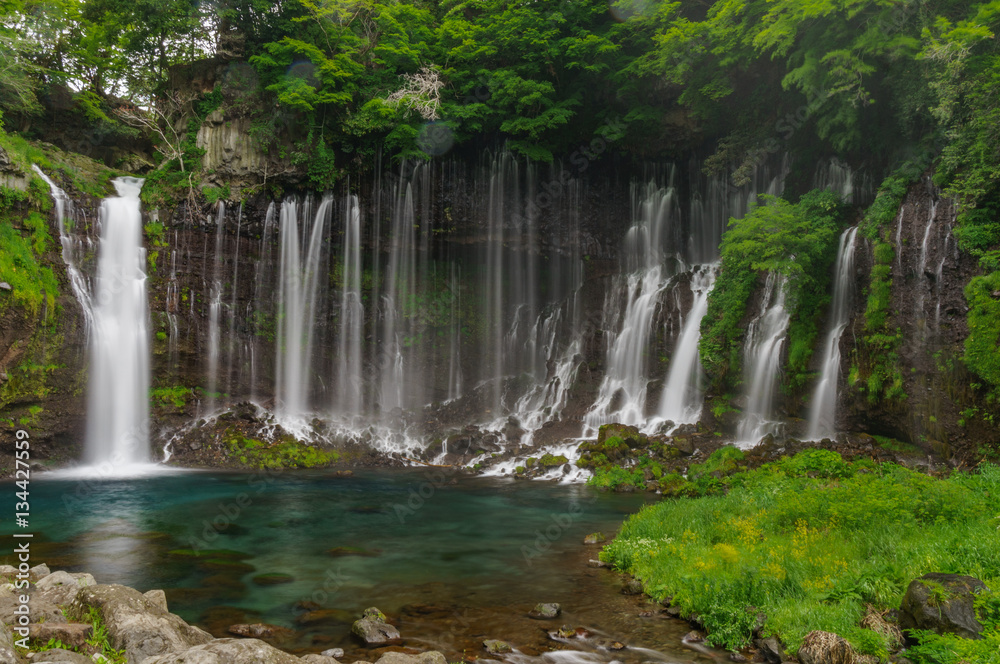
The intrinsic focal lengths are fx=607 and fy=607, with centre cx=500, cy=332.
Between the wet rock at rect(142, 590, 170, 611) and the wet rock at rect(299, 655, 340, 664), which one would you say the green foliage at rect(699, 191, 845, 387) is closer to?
the wet rock at rect(299, 655, 340, 664)

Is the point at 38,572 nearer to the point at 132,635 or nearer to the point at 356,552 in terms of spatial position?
the point at 132,635

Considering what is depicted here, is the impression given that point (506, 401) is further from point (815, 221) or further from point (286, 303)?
point (815, 221)

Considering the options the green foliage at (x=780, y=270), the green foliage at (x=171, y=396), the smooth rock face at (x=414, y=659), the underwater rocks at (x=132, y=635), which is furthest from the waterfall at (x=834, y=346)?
the green foliage at (x=171, y=396)

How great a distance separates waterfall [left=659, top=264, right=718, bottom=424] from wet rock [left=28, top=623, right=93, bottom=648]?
18.9 meters

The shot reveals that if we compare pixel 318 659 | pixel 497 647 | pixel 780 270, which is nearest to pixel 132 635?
pixel 318 659

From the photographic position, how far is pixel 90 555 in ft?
33.3

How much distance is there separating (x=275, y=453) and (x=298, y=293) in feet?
24.2

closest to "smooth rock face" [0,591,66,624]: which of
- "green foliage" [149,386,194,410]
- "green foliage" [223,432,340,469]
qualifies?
"green foliage" [223,432,340,469]

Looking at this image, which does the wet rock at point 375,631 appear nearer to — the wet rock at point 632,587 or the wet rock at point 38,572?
the wet rock at point 632,587

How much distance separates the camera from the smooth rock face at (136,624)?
518cm

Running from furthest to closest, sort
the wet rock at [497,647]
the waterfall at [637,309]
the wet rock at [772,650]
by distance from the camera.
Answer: the waterfall at [637,309], the wet rock at [497,647], the wet rock at [772,650]

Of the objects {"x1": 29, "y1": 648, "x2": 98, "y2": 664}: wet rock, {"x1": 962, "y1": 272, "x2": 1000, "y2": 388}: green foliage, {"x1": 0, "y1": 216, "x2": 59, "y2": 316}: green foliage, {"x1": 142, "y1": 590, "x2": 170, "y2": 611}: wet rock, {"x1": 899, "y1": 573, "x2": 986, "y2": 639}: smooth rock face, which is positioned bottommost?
{"x1": 142, "y1": 590, "x2": 170, "y2": 611}: wet rock

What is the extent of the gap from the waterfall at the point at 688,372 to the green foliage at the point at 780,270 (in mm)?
1119

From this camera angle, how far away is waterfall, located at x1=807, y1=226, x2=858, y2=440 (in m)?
17.9
